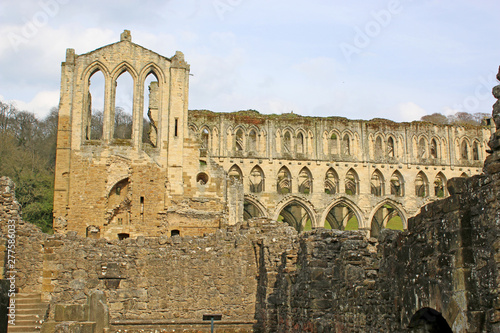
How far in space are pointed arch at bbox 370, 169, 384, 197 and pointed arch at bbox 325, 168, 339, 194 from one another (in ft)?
8.47

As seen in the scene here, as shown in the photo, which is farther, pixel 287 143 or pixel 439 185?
pixel 439 185

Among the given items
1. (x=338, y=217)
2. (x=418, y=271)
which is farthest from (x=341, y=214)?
(x=418, y=271)

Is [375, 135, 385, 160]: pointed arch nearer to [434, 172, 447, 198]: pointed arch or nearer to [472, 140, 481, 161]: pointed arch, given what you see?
[434, 172, 447, 198]: pointed arch

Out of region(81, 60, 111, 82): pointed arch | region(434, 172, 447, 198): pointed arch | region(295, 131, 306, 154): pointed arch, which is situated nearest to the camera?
region(81, 60, 111, 82): pointed arch

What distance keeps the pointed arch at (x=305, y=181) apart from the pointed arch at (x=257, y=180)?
273 cm

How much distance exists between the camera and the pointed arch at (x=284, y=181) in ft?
128

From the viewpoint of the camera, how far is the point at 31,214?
32344 mm

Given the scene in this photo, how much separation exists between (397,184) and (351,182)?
A: 311 cm

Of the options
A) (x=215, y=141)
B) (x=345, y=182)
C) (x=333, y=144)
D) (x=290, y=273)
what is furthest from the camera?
(x=333, y=144)

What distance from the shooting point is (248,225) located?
54.5ft

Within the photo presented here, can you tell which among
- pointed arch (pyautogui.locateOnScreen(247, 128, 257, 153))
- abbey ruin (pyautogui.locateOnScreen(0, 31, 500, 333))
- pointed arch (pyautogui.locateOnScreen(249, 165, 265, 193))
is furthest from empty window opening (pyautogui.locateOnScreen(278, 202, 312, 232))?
pointed arch (pyautogui.locateOnScreen(247, 128, 257, 153))

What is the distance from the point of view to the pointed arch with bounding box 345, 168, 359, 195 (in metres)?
39.9

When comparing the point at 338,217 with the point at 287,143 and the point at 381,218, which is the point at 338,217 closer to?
the point at 381,218

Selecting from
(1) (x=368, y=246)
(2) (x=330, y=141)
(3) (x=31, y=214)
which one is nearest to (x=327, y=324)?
(1) (x=368, y=246)
